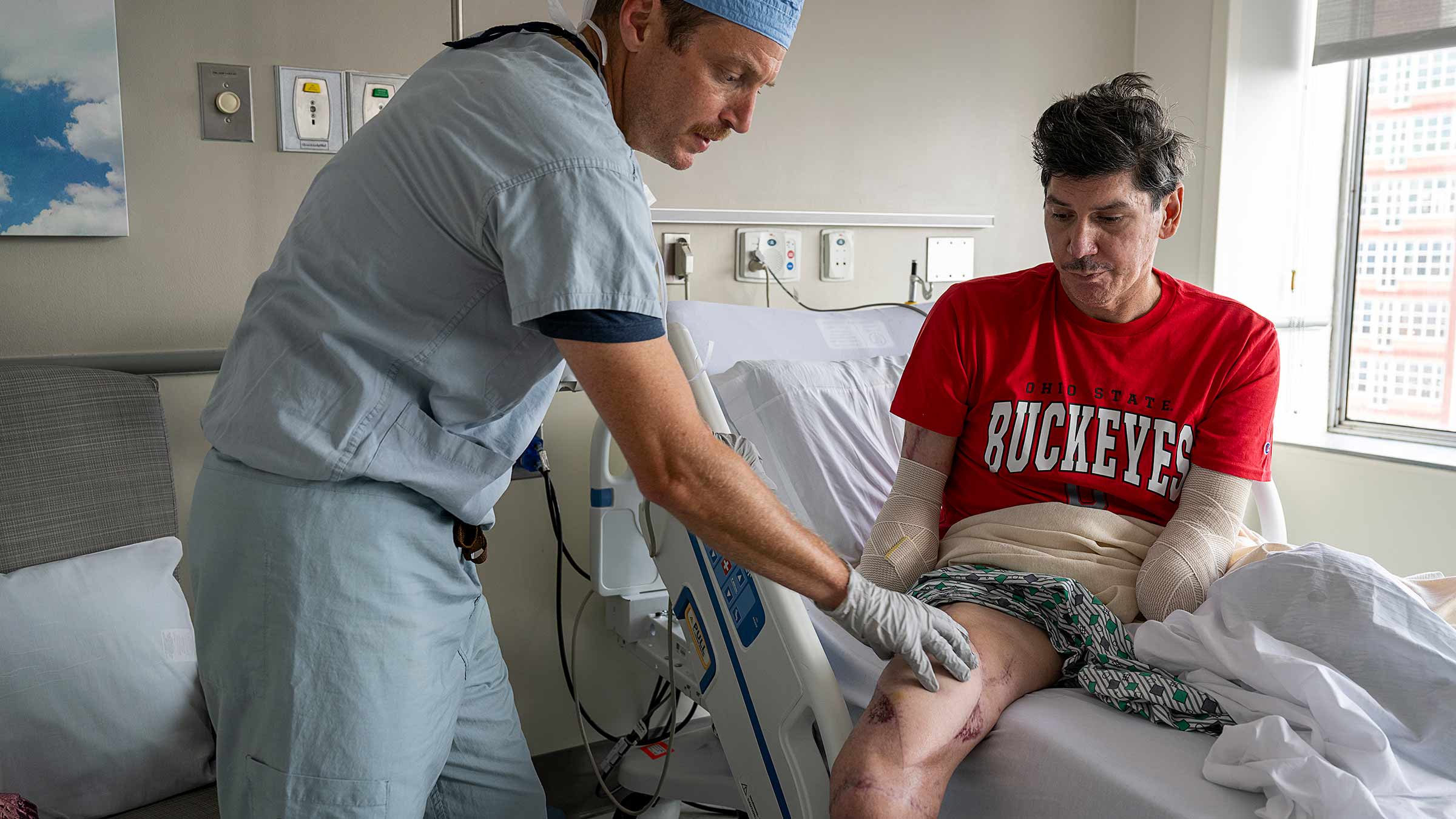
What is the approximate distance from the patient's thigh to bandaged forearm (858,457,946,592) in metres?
0.18

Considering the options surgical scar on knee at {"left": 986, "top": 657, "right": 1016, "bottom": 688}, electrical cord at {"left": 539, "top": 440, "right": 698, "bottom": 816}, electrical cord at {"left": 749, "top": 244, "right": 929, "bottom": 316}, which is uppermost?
electrical cord at {"left": 749, "top": 244, "right": 929, "bottom": 316}

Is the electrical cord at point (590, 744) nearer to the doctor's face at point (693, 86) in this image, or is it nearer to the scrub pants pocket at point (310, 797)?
the scrub pants pocket at point (310, 797)

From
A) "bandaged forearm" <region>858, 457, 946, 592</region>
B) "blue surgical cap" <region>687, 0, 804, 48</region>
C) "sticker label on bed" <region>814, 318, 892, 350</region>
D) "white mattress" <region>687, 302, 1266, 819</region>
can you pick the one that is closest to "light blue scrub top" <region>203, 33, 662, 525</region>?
"blue surgical cap" <region>687, 0, 804, 48</region>

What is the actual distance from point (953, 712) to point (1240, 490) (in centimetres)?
65

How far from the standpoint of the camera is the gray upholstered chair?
154 centimetres

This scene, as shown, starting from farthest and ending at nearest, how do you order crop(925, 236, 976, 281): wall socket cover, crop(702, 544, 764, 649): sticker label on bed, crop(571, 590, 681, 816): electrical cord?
crop(925, 236, 976, 281): wall socket cover, crop(571, 590, 681, 816): electrical cord, crop(702, 544, 764, 649): sticker label on bed

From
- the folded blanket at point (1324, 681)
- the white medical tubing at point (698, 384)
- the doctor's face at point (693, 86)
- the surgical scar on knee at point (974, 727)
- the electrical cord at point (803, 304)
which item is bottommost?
the surgical scar on knee at point (974, 727)

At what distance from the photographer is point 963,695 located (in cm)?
121

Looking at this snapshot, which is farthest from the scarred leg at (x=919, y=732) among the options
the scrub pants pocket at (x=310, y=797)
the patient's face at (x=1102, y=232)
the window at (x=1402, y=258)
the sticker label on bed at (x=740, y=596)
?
the window at (x=1402, y=258)

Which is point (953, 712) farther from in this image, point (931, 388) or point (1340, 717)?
point (931, 388)

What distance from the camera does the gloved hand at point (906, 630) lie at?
1.10 meters

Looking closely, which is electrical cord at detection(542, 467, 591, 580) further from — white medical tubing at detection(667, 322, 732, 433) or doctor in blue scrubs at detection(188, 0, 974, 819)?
doctor in blue scrubs at detection(188, 0, 974, 819)

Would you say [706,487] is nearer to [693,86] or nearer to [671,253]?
[693,86]

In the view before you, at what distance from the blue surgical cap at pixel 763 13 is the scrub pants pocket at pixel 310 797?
0.88 m
